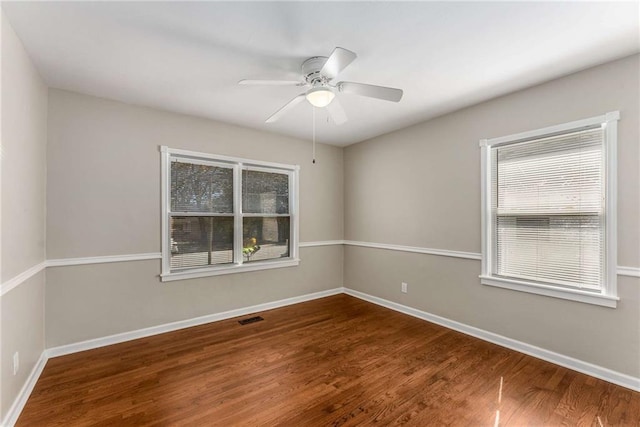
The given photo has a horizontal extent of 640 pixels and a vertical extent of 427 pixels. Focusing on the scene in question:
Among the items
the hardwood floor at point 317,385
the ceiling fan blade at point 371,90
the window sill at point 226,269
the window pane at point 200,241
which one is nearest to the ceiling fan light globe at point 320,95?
the ceiling fan blade at point 371,90

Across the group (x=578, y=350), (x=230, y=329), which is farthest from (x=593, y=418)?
(x=230, y=329)

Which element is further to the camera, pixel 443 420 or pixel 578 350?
pixel 578 350

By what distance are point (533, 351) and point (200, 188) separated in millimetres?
4043

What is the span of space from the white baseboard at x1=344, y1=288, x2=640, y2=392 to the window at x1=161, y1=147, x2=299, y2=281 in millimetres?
1964

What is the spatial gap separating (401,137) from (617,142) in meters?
2.22

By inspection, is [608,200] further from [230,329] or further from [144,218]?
[144,218]

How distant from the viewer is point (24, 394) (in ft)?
6.82

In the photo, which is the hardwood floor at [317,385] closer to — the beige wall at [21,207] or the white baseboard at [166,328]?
the white baseboard at [166,328]

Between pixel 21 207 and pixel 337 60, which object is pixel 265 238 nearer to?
pixel 21 207

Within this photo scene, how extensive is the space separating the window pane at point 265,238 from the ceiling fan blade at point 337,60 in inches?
101

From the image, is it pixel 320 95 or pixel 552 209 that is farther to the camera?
pixel 552 209

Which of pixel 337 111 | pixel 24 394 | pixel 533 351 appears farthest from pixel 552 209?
pixel 24 394

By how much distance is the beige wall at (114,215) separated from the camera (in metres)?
2.78

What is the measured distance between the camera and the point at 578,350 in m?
2.46
